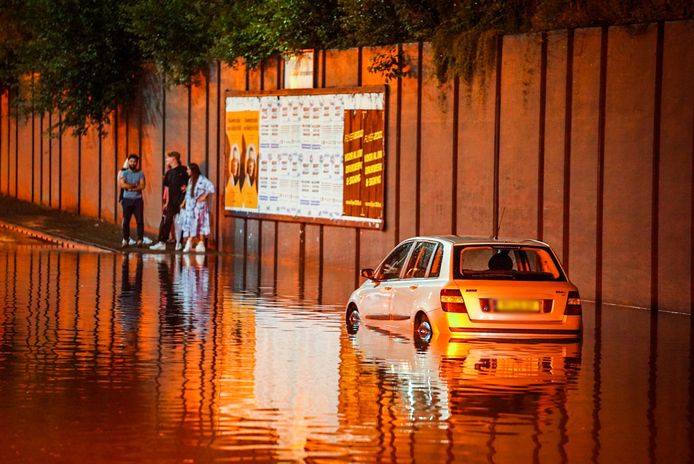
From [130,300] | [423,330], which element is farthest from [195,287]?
[423,330]

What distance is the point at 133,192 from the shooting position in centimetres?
3325

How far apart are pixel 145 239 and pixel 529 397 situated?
21983mm

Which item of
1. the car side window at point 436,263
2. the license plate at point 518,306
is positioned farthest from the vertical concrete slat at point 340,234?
the license plate at point 518,306

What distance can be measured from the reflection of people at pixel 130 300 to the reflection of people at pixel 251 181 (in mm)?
3901

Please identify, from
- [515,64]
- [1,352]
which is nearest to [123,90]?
[515,64]

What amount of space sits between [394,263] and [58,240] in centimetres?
1798

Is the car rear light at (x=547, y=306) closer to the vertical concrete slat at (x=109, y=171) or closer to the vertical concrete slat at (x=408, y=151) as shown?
the vertical concrete slat at (x=408, y=151)

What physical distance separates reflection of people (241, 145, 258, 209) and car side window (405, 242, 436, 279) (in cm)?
1465

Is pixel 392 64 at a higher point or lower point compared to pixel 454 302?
higher

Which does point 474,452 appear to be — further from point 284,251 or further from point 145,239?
point 145,239

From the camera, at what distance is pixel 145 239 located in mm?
33656

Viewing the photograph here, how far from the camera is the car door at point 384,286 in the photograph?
1719cm

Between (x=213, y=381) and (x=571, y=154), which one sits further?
(x=571, y=154)

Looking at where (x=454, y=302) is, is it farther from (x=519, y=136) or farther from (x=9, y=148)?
(x=9, y=148)
